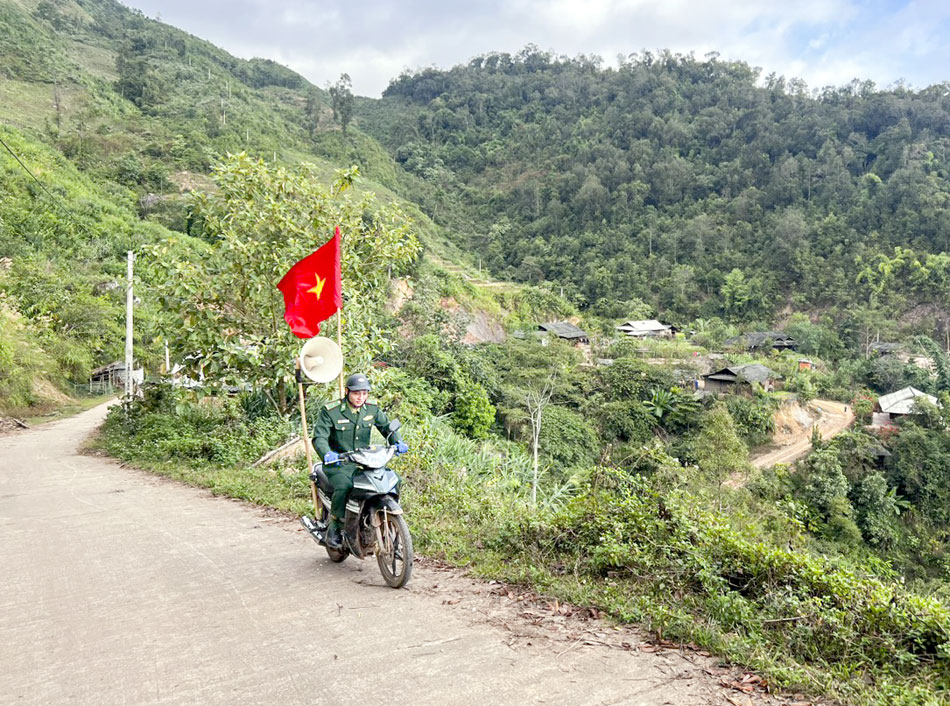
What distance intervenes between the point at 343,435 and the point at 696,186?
77.4m

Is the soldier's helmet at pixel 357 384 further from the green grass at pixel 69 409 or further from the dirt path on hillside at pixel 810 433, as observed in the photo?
the dirt path on hillside at pixel 810 433

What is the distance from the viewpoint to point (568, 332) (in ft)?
146

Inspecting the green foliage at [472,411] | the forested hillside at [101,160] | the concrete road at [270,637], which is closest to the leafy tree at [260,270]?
the forested hillside at [101,160]

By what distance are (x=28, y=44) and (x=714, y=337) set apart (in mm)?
68164

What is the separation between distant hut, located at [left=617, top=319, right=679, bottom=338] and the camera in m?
49.9

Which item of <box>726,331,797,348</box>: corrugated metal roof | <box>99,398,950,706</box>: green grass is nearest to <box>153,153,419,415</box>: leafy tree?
<box>99,398,950,706</box>: green grass

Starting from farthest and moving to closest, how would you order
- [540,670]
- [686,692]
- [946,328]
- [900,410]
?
[946,328] → [900,410] → [540,670] → [686,692]

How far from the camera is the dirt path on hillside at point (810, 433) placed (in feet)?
93.8

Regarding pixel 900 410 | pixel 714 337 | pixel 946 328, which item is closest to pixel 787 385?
pixel 900 410

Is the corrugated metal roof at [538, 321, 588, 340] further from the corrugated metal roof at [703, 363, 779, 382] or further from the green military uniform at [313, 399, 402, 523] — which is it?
the green military uniform at [313, 399, 402, 523]

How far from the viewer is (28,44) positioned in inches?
2154

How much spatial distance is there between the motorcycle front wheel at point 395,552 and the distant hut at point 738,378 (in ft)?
112

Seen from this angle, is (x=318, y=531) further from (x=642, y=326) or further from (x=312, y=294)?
(x=642, y=326)

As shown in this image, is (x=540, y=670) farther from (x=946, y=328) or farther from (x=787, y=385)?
(x=946, y=328)
